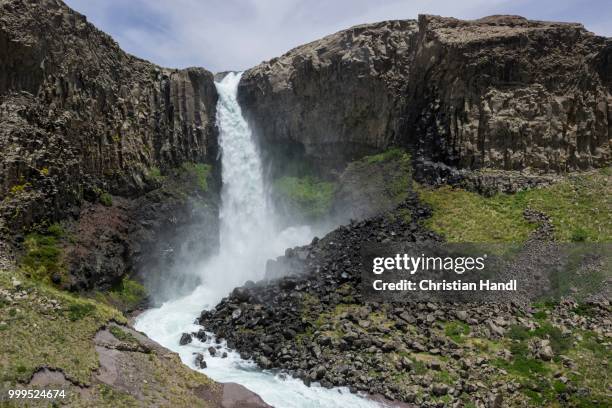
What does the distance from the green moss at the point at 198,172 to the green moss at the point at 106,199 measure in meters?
8.60

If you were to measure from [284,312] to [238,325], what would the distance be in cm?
258

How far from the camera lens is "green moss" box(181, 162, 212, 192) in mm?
39094

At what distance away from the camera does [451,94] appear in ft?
119

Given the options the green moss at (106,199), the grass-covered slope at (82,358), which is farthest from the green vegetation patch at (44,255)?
the green moss at (106,199)

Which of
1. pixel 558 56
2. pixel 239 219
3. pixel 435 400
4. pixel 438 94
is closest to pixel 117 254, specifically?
pixel 239 219

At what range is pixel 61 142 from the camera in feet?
91.6

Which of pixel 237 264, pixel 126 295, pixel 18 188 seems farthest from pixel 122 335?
pixel 237 264

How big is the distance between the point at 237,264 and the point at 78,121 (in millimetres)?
15199

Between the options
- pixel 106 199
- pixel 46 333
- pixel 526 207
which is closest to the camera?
pixel 46 333

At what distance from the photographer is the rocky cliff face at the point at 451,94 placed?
33.0 metres

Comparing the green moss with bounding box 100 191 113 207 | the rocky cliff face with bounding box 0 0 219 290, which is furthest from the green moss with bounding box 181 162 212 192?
the green moss with bounding box 100 191 113 207

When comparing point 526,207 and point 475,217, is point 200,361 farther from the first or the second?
point 526,207

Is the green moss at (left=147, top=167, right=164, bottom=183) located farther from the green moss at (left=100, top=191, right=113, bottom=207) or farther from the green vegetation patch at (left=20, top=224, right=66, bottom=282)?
the green vegetation patch at (left=20, top=224, right=66, bottom=282)

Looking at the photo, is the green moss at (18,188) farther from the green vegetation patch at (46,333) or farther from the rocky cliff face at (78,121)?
the green vegetation patch at (46,333)
